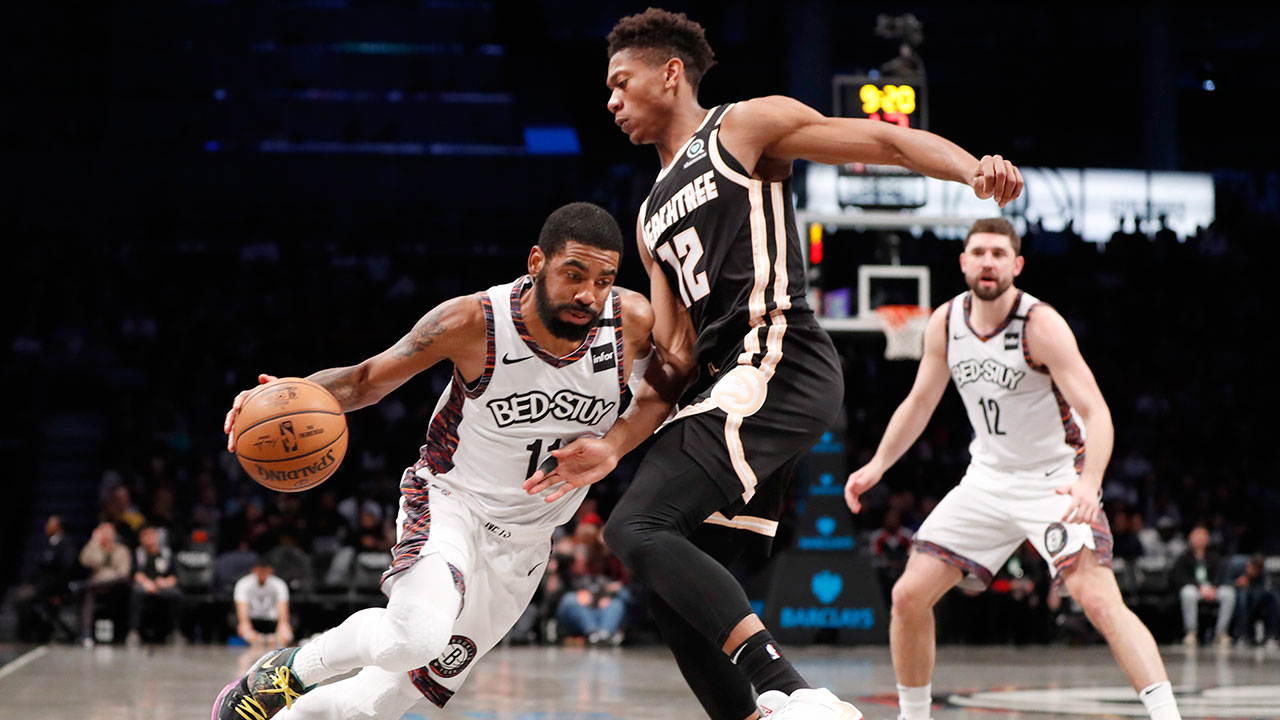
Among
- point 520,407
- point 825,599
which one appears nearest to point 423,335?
point 520,407

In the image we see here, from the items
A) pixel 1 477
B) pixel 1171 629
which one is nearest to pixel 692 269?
pixel 1171 629

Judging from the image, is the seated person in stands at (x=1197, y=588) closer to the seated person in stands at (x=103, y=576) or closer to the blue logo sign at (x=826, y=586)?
the blue logo sign at (x=826, y=586)

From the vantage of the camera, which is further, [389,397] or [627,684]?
[389,397]

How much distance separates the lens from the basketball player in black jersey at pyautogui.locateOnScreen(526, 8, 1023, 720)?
3.72 metres

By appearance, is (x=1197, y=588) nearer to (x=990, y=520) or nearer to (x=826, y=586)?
(x=826, y=586)

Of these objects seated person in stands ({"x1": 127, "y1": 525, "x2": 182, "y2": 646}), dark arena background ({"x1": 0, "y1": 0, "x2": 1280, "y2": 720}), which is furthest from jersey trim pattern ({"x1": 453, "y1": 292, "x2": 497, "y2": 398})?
seated person in stands ({"x1": 127, "y1": 525, "x2": 182, "y2": 646})

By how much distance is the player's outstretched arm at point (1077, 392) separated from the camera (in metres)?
4.89

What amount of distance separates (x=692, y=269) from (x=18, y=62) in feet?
67.5

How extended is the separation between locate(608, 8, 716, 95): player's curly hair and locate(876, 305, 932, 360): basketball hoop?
7635 mm

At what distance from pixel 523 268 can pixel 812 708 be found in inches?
682

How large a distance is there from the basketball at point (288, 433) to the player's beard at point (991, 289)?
2950 mm

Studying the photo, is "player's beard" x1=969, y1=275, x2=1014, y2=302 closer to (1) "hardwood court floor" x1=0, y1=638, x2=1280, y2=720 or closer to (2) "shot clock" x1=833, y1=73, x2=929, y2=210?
(1) "hardwood court floor" x1=0, y1=638, x2=1280, y2=720

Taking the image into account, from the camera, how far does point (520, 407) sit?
4285 mm

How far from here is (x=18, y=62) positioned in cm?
2152
